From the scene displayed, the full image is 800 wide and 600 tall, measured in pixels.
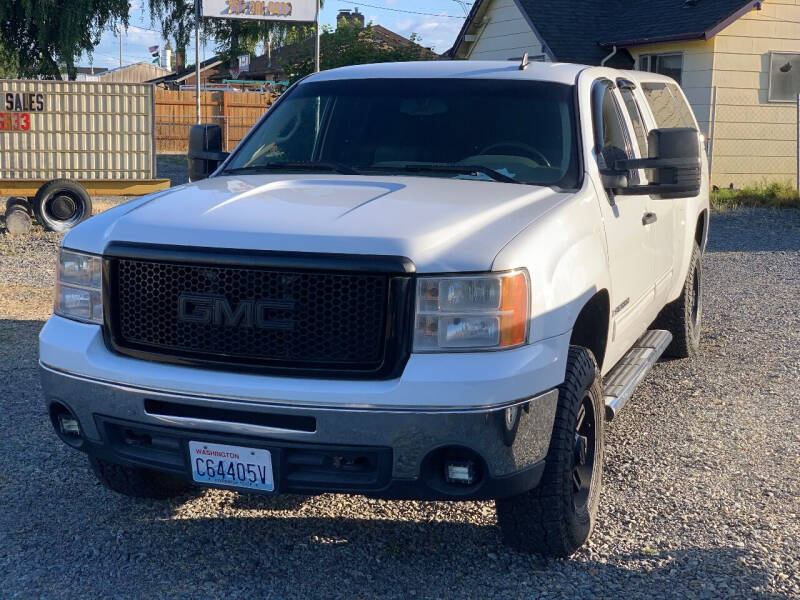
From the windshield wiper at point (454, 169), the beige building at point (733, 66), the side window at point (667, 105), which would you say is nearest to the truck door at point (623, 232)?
the windshield wiper at point (454, 169)

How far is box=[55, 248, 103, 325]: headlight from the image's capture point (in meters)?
3.82

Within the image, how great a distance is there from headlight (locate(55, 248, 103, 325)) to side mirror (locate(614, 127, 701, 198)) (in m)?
2.35

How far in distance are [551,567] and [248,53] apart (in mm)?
36519

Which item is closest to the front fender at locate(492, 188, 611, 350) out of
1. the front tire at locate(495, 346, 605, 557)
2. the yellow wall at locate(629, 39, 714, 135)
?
the front tire at locate(495, 346, 605, 557)

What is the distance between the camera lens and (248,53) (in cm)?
3844

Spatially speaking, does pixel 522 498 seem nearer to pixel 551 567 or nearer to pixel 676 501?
pixel 551 567

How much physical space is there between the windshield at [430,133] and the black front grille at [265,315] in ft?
4.30

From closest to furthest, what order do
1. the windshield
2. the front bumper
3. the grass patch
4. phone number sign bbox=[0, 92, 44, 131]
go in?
the front bumper, the windshield, phone number sign bbox=[0, 92, 44, 131], the grass patch

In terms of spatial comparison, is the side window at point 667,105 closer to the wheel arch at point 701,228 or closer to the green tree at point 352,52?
the wheel arch at point 701,228

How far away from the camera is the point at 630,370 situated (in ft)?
17.8

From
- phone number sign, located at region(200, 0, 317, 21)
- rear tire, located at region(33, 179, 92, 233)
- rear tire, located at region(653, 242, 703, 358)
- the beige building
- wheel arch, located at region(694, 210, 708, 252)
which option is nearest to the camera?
rear tire, located at region(653, 242, 703, 358)

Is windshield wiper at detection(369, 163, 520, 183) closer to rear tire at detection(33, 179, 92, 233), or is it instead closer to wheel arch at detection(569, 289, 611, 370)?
wheel arch at detection(569, 289, 611, 370)

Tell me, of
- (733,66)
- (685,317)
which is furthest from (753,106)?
(685,317)

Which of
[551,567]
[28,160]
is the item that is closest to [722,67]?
[28,160]
